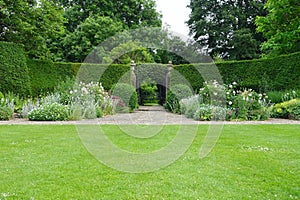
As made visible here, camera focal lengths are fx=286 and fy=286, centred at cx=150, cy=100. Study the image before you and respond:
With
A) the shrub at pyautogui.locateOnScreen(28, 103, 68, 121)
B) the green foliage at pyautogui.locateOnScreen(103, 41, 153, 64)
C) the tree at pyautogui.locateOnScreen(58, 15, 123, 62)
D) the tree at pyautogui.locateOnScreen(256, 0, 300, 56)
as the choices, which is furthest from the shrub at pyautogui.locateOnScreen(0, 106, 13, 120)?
the tree at pyautogui.locateOnScreen(58, 15, 123, 62)

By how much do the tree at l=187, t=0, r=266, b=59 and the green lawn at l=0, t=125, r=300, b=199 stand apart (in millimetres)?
19441

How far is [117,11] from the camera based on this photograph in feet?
77.2

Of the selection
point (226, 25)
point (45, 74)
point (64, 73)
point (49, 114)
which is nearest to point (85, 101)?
point (49, 114)

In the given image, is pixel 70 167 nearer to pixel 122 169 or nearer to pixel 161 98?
pixel 122 169

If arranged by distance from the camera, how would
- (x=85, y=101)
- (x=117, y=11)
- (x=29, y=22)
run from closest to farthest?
(x=85, y=101), (x=29, y=22), (x=117, y=11)

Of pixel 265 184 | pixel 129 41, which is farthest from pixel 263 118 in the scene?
pixel 129 41

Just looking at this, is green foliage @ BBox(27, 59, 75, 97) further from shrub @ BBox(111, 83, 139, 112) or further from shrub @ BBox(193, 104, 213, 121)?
shrub @ BBox(193, 104, 213, 121)

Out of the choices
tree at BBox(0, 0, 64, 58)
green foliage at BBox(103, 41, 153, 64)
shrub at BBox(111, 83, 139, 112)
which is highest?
tree at BBox(0, 0, 64, 58)

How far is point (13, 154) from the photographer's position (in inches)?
154

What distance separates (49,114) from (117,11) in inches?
672

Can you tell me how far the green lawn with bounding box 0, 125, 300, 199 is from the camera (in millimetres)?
2615

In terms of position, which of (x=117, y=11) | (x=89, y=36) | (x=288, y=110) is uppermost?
(x=117, y=11)

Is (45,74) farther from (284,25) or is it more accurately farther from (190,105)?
(284,25)

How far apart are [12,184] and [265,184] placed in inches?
98.0
